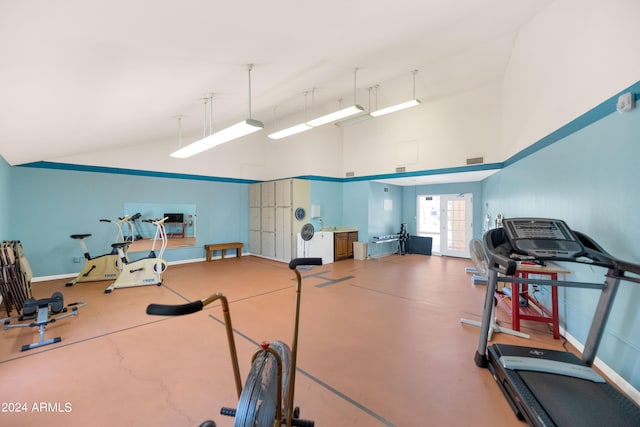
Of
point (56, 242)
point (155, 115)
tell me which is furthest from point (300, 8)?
point (56, 242)

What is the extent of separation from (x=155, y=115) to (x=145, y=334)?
331 centimetres

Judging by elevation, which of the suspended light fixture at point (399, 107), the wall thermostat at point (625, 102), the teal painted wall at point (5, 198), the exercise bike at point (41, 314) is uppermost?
the suspended light fixture at point (399, 107)

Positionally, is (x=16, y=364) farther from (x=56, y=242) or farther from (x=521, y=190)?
(x=521, y=190)

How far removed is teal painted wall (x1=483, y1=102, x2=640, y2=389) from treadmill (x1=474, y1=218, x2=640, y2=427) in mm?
207

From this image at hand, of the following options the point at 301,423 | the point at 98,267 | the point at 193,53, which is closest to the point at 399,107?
the point at 193,53

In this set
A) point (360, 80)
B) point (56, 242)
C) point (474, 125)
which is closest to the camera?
point (360, 80)

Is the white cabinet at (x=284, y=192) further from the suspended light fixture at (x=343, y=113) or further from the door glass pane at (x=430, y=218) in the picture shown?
the door glass pane at (x=430, y=218)

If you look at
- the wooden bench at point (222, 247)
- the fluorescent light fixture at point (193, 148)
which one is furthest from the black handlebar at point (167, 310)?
the wooden bench at point (222, 247)

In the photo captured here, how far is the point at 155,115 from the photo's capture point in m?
4.34

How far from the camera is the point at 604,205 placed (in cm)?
257

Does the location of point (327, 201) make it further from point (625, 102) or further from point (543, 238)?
point (625, 102)

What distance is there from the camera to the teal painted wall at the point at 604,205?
7.27 ft

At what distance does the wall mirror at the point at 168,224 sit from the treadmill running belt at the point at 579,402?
8.01 m

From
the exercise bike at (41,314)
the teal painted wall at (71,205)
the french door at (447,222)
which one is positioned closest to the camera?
the exercise bike at (41,314)
